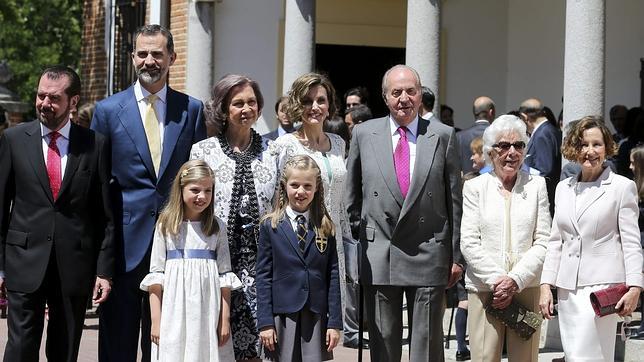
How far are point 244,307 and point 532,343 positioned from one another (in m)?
1.67

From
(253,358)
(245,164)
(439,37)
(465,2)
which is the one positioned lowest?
(253,358)

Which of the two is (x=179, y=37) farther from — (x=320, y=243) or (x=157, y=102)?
(x=320, y=243)

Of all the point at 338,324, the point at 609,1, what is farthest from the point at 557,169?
the point at 338,324

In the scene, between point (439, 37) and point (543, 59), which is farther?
point (543, 59)

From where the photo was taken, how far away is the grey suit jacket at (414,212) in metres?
6.89

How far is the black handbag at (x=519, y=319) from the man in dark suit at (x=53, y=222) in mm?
2201

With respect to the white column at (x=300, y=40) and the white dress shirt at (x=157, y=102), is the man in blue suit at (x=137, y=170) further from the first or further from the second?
the white column at (x=300, y=40)

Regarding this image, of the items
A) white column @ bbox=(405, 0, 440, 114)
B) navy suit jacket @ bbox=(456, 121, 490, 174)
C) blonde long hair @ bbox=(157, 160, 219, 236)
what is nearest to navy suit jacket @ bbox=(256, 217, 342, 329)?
blonde long hair @ bbox=(157, 160, 219, 236)

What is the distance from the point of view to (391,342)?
698 centimetres

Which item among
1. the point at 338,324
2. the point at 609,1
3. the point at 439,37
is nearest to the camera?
the point at 338,324

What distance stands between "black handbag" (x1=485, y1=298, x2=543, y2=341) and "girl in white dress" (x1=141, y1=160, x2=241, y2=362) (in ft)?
5.01

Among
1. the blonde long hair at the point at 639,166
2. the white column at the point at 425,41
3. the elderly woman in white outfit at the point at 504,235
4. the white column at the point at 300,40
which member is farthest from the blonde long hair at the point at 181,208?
the white column at the point at 300,40

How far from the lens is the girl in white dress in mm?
6559

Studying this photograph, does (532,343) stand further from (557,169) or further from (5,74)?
(5,74)
